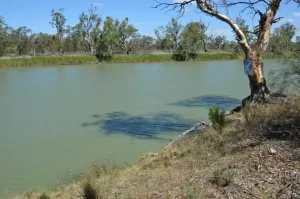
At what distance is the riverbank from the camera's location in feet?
10.5

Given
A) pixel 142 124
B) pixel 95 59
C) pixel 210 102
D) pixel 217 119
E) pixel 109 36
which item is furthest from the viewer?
pixel 109 36

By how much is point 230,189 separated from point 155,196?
709 millimetres

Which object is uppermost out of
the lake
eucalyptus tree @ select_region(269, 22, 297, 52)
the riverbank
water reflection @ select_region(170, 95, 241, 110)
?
eucalyptus tree @ select_region(269, 22, 297, 52)

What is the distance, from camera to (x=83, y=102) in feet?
49.3

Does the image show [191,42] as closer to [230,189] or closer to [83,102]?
[83,102]

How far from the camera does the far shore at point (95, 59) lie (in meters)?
50.0

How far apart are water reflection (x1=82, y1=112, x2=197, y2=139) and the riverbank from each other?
131 inches

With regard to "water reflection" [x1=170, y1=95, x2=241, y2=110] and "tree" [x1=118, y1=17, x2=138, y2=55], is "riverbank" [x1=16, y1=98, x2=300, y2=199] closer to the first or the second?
"water reflection" [x1=170, y1=95, x2=241, y2=110]

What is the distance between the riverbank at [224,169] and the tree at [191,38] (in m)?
53.6

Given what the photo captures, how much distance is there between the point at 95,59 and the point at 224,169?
5218 cm

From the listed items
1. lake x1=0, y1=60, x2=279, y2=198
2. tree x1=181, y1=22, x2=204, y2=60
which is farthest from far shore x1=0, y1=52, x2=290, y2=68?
lake x1=0, y1=60, x2=279, y2=198

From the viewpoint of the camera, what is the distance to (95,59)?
54688mm

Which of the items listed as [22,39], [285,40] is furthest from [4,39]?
[285,40]

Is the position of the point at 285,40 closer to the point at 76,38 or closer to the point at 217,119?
the point at 217,119
